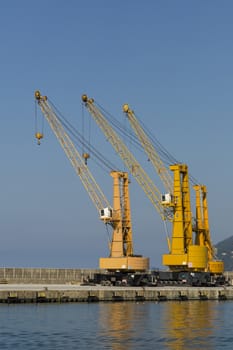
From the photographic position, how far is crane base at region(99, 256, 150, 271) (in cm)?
12212

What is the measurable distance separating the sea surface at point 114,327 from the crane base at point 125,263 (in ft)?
124

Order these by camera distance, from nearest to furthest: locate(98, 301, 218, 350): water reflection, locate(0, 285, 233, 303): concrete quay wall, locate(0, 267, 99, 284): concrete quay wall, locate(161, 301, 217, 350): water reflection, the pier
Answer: locate(98, 301, 218, 350): water reflection
locate(161, 301, 217, 350): water reflection
locate(0, 285, 233, 303): concrete quay wall
the pier
locate(0, 267, 99, 284): concrete quay wall

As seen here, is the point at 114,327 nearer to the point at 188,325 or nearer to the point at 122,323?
the point at 122,323

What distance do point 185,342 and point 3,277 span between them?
7399 cm

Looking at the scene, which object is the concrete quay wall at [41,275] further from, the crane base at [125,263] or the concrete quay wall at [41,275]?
the crane base at [125,263]

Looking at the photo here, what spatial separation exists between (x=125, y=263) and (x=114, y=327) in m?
63.1

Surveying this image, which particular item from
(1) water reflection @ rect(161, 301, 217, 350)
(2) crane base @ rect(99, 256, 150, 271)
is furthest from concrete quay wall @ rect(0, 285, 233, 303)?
(2) crane base @ rect(99, 256, 150, 271)

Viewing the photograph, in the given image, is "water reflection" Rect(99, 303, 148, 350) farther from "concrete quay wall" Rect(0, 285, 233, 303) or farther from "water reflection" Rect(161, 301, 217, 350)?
"concrete quay wall" Rect(0, 285, 233, 303)

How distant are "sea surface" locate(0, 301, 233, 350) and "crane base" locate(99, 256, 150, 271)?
Result: 37698 mm

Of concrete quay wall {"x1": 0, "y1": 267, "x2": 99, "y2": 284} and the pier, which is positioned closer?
the pier

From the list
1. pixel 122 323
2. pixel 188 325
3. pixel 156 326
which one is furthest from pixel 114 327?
pixel 188 325

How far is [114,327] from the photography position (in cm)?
5919

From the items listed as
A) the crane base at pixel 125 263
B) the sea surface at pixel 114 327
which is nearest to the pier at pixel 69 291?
the sea surface at pixel 114 327

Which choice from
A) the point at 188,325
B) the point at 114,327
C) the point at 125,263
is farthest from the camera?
the point at 125,263
